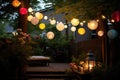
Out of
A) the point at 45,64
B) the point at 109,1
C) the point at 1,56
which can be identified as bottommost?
the point at 45,64

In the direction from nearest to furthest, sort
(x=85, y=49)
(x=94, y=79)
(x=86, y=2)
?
1. (x=94, y=79)
2. (x=86, y=2)
3. (x=85, y=49)

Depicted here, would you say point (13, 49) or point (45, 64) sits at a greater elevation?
point (13, 49)

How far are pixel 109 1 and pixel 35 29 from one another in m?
16.8

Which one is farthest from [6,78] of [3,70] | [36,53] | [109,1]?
[36,53]

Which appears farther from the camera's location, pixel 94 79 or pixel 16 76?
pixel 16 76

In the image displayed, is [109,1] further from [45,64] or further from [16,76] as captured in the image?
[45,64]

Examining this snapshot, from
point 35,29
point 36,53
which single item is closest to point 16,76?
point 36,53

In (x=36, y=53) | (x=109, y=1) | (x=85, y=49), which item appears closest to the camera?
(x=109, y=1)

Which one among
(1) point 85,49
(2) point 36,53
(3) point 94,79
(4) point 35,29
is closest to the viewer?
(3) point 94,79

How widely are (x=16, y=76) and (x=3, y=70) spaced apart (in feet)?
2.69

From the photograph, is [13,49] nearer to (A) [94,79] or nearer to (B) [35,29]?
(A) [94,79]

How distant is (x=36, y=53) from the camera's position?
23.9 meters

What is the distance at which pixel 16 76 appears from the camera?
13.1 m

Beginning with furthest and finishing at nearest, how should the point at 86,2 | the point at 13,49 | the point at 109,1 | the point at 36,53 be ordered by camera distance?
the point at 36,53 < the point at 13,49 < the point at 86,2 < the point at 109,1
